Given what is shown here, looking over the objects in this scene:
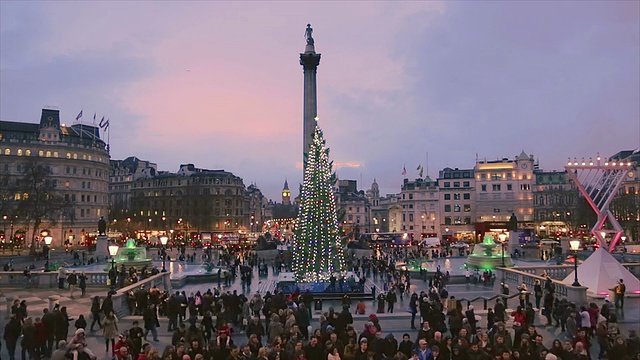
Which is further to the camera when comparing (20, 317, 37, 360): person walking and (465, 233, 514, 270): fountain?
(465, 233, 514, 270): fountain

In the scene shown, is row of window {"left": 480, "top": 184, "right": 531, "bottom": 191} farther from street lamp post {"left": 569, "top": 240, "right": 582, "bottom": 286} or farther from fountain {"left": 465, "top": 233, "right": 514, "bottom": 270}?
street lamp post {"left": 569, "top": 240, "right": 582, "bottom": 286}

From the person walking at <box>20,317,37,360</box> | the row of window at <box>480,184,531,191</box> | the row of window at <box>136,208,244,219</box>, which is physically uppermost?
the row of window at <box>480,184,531,191</box>

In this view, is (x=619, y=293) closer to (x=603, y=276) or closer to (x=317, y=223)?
(x=603, y=276)

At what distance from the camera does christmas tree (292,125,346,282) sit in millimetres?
33562

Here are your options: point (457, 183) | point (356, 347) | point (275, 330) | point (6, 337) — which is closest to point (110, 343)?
point (6, 337)

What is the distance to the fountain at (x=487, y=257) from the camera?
139 ft

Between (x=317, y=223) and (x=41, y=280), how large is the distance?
1866 cm

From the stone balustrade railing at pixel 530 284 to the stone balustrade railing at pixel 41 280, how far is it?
25451 millimetres

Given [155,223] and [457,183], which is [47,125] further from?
[457,183]

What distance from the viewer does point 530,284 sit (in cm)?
2897

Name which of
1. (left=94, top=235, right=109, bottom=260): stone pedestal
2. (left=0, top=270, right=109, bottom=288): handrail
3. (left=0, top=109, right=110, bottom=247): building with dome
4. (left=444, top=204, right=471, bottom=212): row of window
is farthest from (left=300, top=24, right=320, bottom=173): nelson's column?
(left=0, top=270, right=109, bottom=288): handrail

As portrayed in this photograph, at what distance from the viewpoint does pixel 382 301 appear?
22.7m

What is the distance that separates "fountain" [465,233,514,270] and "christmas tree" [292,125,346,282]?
610 inches

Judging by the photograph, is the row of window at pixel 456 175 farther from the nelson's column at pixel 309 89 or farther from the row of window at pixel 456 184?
the nelson's column at pixel 309 89
